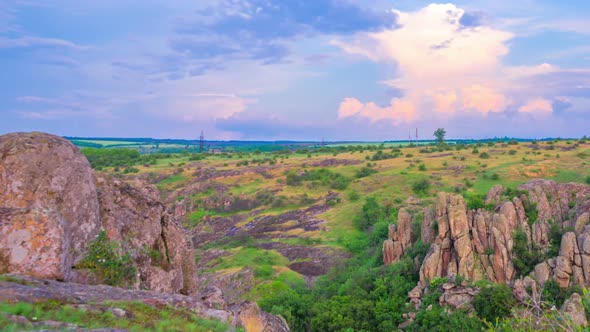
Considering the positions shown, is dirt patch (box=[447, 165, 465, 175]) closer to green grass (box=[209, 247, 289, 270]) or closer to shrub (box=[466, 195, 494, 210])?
green grass (box=[209, 247, 289, 270])

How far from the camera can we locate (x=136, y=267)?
14.1 m

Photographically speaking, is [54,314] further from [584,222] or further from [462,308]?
[584,222]

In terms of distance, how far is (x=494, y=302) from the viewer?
901 inches

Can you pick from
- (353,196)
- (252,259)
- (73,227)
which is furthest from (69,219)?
(353,196)

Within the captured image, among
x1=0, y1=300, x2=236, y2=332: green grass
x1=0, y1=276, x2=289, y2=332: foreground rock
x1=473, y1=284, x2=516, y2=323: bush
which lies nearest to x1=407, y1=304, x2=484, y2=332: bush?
x1=473, y1=284, x2=516, y2=323: bush

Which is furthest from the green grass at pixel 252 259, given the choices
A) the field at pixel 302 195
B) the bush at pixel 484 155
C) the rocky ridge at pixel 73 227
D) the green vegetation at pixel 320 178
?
the bush at pixel 484 155

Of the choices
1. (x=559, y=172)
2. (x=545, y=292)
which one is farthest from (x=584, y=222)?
(x=559, y=172)

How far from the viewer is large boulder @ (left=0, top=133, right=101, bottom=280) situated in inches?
425

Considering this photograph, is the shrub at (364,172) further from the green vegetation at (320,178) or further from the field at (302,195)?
the green vegetation at (320,178)

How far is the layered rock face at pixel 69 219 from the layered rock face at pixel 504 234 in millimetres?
18033

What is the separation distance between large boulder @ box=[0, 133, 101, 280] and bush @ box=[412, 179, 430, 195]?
170ft

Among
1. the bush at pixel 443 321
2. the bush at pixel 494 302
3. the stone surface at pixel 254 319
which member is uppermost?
the stone surface at pixel 254 319

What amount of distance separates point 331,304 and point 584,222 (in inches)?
647

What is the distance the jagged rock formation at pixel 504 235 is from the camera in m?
25.1
